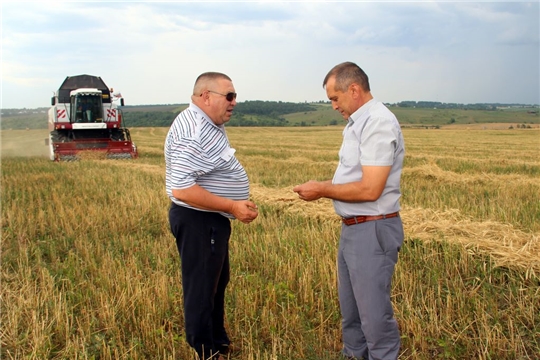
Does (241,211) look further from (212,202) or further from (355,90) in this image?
(355,90)

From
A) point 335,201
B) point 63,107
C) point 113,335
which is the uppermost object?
point 63,107

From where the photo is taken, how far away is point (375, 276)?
3211mm

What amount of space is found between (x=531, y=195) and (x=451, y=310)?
6548mm

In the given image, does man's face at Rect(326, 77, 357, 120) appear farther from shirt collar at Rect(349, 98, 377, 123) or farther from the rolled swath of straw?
the rolled swath of straw

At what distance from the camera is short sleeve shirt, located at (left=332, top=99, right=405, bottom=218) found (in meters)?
3.11

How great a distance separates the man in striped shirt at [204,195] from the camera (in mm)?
3209

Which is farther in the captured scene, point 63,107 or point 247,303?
point 63,107

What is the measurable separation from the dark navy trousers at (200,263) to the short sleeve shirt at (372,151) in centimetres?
85

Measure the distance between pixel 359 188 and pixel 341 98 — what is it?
59 centimetres

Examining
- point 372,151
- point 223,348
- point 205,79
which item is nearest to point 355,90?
point 372,151

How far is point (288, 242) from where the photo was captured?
6008mm

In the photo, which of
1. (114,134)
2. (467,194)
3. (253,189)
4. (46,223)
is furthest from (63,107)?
(467,194)

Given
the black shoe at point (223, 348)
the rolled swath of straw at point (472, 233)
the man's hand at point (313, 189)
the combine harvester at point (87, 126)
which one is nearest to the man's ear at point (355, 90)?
the man's hand at point (313, 189)

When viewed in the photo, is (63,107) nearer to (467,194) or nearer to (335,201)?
(467,194)
